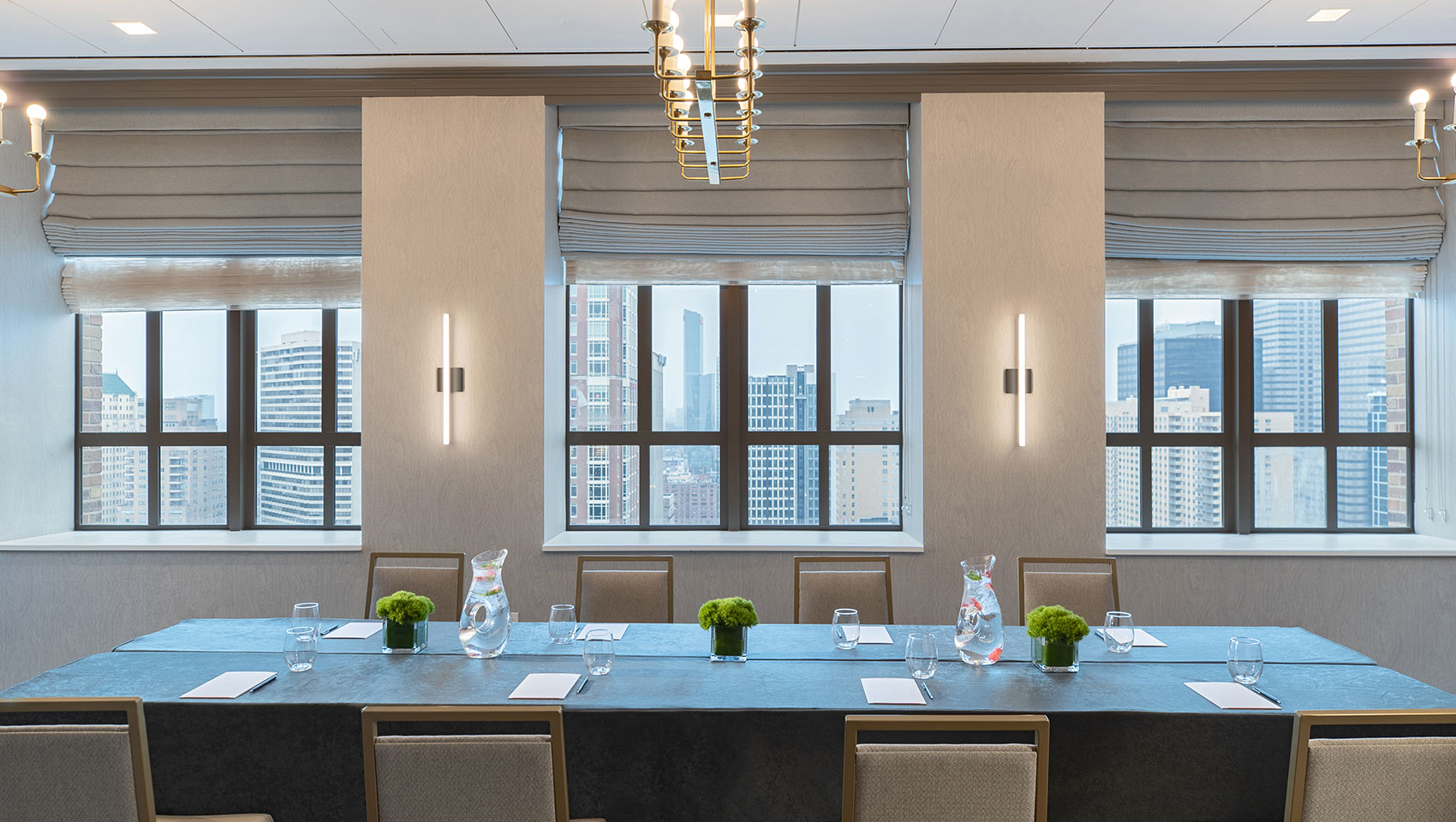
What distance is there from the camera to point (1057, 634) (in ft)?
7.89

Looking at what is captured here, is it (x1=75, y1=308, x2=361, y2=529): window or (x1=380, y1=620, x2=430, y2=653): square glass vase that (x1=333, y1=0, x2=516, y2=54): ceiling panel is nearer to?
(x1=75, y1=308, x2=361, y2=529): window

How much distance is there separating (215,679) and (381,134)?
2844 millimetres

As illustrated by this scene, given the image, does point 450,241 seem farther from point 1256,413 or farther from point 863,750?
point 1256,413

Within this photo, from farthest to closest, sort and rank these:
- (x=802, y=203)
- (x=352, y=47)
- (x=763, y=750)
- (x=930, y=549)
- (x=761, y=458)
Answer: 1. (x=761, y=458)
2. (x=802, y=203)
3. (x=930, y=549)
4. (x=352, y=47)
5. (x=763, y=750)

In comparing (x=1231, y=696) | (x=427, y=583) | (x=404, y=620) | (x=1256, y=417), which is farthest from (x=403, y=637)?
(x=1256, y=417)

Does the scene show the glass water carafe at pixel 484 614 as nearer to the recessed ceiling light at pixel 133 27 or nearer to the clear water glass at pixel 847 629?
the clear water glass at pixel 847 629

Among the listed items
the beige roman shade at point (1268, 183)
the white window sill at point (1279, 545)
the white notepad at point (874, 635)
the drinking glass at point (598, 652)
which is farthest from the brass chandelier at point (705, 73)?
the white window sill at point (1279, 545)

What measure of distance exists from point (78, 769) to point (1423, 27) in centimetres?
544

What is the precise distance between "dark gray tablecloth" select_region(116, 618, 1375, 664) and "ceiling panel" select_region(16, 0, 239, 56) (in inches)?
100

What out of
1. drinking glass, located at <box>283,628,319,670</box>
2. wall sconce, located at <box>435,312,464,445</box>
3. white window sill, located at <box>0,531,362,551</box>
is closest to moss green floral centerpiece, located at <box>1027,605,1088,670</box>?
drinking glass, located at <box>283,628,319,670</box>

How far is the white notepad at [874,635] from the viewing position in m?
2.80

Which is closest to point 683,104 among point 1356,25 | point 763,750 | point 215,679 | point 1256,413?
point 763,750

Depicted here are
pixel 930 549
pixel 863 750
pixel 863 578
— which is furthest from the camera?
pixel 930 549

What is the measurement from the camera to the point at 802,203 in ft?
14.6
